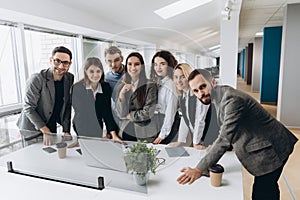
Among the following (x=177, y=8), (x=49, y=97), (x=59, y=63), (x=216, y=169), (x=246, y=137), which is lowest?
(x=216, y=169)

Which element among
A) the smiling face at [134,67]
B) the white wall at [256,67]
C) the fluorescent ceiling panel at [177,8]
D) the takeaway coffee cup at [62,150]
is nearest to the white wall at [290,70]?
the fluorescent ceiling panel at [177,8]

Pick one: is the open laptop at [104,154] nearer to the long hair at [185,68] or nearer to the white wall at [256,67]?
the long hair at [185,68]

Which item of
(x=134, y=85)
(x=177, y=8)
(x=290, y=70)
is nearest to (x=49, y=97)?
(x=134, y=85)

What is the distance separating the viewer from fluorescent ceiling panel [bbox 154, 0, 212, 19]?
3.46 meters

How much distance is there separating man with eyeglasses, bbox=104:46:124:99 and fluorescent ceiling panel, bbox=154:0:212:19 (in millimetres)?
1453

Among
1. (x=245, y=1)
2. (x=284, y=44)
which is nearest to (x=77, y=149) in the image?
(x=245, y=1)

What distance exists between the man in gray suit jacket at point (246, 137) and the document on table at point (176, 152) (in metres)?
0.27

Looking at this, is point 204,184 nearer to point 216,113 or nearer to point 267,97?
point 216,113

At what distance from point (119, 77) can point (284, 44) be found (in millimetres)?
3585

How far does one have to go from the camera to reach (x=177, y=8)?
3.62 m

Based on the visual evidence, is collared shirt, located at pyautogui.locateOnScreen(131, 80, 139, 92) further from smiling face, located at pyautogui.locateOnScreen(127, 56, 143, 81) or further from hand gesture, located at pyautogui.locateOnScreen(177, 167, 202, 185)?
hand gesture, located at pyautogui.locateOnScreen(177, 167, 202, 185)

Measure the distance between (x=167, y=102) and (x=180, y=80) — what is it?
0.23 m

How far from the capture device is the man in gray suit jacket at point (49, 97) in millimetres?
2236

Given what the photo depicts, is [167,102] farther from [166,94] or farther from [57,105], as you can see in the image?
[57,105]
